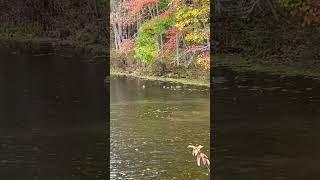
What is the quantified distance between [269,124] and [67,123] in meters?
2.69

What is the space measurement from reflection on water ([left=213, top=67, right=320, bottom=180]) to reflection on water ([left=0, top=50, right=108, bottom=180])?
4.61 ft

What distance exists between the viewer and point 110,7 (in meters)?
17.5

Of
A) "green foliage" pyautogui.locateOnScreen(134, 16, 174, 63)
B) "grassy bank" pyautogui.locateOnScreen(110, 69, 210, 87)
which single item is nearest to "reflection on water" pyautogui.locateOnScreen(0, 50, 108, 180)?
"grassy bank" pyautogui.locateOnScreen(110, 69, 210, 87)

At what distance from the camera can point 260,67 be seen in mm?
14391

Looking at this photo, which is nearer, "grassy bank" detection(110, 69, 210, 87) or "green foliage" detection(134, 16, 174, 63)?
"grassy bank" detection(110, 69, 210, 87)

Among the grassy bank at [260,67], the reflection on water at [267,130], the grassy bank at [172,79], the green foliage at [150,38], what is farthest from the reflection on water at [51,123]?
the grassy bank at [260,67]

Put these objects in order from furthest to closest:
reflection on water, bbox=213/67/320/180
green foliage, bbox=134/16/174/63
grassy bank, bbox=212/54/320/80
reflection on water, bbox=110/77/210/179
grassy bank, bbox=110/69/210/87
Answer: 1. green foliage, bbox=134/16/174/63
2. grassy bank, bbox=110/69/210/87
3. grassy bank, bbox=212/54/320/80
4. reflection on water, bbox=110/77/210/179
5. reflection on water, bbox=213/67/320/180

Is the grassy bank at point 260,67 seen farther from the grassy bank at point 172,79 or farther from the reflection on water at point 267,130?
the reflection on water at point 267,130

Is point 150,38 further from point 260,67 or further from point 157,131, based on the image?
point 157,131

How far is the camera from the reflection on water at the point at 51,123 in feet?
20.0

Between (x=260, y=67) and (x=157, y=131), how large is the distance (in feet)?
23.0

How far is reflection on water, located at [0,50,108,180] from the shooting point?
6094mm

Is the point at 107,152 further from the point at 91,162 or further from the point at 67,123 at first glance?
the point at 67,123

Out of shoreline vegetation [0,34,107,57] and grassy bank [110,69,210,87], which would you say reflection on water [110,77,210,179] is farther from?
shoreline vegetation [0,34,107,57]
